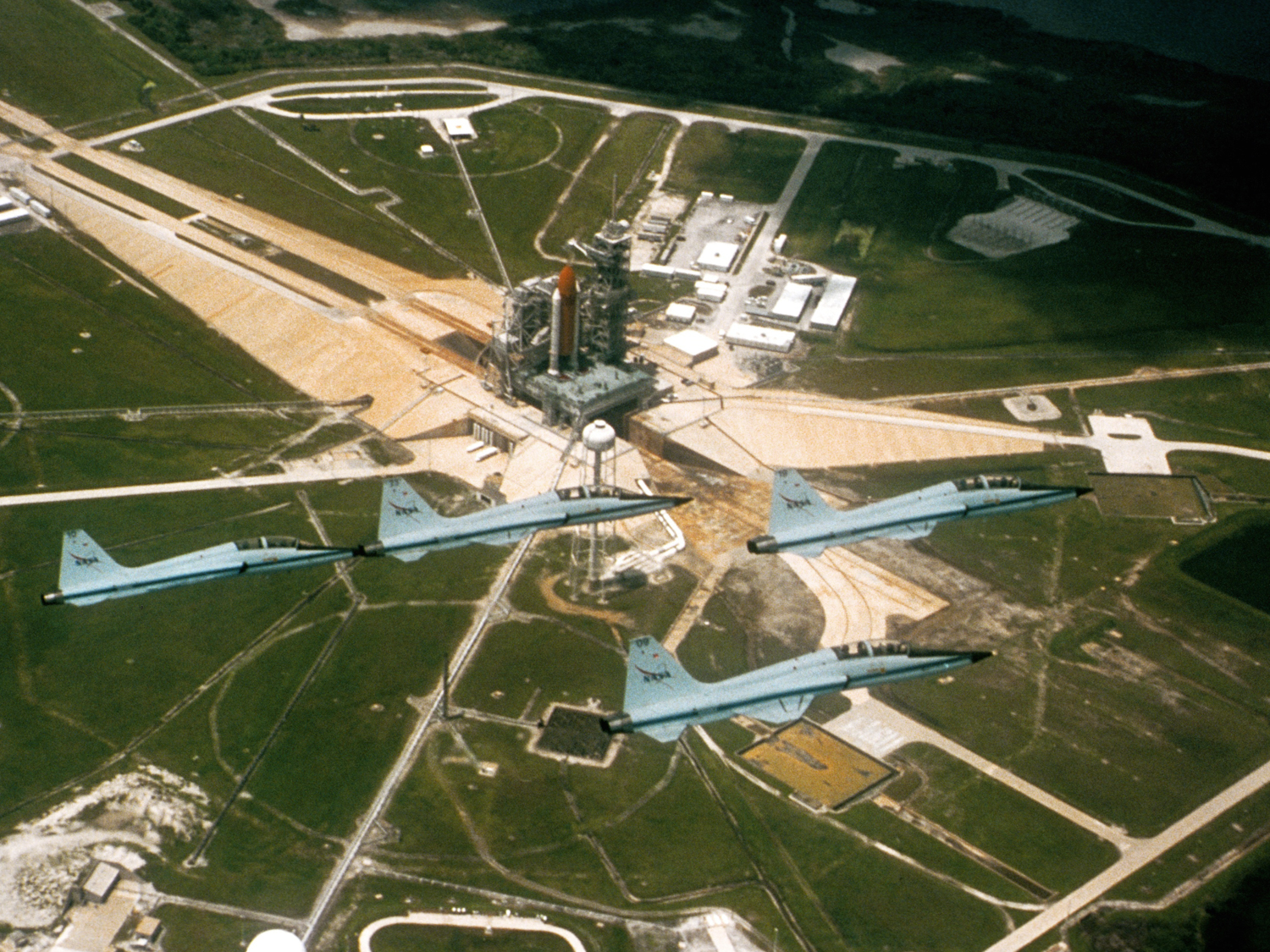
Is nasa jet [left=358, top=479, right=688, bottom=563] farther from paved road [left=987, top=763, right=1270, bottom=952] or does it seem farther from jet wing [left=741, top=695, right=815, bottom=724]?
paved road [left=987, top=763, right=1270, bottom=952]

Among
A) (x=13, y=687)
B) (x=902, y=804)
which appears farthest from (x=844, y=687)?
(x=13, y=687)

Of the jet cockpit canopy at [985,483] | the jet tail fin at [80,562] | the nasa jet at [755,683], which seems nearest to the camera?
the nasa jet at [755,683]

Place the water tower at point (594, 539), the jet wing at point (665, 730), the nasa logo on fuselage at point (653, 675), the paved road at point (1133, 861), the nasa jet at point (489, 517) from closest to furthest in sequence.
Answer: the paved road at point (1133, 861), the jet wing at point (665, 730), the nasa logo on fuselage at point (653, 675), the nasa jet at point (489, 517), the water tower at point (594, 539)

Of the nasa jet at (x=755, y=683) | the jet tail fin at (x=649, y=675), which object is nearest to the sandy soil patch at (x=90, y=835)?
the jet tail fin at (x=649, y=675)

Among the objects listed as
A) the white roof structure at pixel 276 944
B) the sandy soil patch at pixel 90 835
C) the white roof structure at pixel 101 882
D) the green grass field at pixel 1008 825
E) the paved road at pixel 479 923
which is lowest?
the sandy soil patch at pixel 90 835

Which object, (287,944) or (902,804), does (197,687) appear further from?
(902,804)

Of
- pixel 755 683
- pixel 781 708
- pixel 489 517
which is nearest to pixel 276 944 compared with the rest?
pixel 755 683

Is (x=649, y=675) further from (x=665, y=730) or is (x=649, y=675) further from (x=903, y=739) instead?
(x=903, y=739)

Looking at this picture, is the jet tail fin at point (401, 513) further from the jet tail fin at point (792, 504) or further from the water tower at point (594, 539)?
the jet tail fin at point (792, 504)
